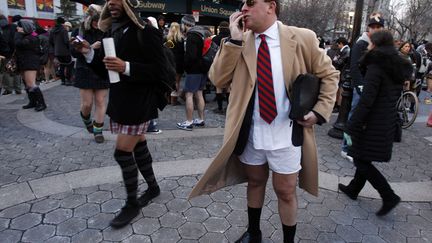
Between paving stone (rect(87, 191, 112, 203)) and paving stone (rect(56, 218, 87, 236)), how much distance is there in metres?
0.35

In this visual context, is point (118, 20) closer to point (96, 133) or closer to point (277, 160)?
point (277, 160)

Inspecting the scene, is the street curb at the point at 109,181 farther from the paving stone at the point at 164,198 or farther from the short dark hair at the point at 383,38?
the short dark hair at the point at 383,38

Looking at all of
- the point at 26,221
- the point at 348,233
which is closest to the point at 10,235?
the point at 26,221

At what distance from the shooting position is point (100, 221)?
2.97 metres

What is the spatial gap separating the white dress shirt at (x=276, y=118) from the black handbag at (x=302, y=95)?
0.10 m

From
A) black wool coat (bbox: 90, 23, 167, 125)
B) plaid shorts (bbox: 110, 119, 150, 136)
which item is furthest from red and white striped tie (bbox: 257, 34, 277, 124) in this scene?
plaid shorts (bbox: 110, 119, 150, 136)

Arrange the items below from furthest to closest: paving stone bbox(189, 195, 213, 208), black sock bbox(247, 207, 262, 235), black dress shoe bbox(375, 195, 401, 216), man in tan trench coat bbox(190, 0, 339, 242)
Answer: paving stone bbox(189, 195, 213, 208)
black dress shoe bbox(375, 195, 401, 216)
black sock bbox(247, 207, 262, 235)
man in tan trench coat bbox(190, 0, 339, 242)

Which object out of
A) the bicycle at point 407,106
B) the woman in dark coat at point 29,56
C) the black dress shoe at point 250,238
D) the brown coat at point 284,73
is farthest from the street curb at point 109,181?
the woman in dark coat at point 29,56

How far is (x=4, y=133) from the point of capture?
544 cm

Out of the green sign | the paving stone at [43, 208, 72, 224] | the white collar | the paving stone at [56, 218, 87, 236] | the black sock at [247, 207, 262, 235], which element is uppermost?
the green sign

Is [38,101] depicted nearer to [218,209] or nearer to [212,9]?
[218,209]

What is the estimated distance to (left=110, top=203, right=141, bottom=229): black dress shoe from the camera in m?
2.86

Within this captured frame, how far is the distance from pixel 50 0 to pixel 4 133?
43703mm

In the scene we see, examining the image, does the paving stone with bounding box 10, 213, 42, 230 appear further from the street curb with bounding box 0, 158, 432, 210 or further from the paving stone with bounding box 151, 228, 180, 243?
the paving stone with bounding box 151, 228, 180, 243
